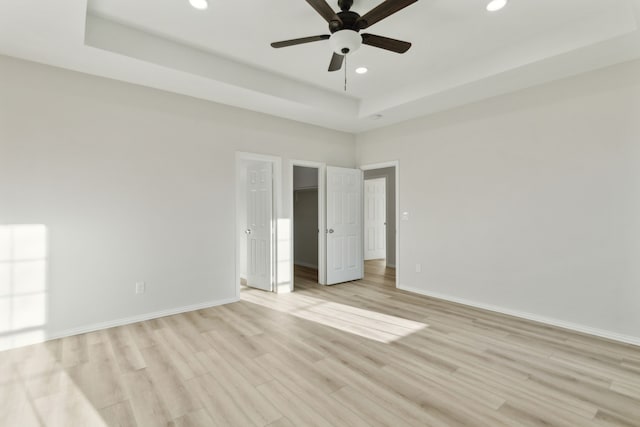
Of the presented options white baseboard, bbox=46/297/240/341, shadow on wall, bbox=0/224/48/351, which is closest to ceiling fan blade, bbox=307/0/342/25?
shadow on wall, bbox=0/224/48/351

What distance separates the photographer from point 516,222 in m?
4.01

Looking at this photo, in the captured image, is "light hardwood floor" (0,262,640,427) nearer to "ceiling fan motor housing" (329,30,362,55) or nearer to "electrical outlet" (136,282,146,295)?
"electrical outlet" (136,282,146,295)

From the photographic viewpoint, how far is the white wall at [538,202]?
327 centimetres

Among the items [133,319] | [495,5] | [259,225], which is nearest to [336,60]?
[495,5]

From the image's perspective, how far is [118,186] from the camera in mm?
3664

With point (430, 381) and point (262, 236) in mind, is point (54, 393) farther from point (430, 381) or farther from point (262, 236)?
point (262, 236)

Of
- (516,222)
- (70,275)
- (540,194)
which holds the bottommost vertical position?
(70,275)

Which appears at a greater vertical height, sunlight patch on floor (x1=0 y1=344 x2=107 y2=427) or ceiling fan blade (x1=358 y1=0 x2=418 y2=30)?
ceiling fan blade (x1=358 y1=0 x2=418 y2=30)

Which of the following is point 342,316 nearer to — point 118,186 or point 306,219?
point 118,186

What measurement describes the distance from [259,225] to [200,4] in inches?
130

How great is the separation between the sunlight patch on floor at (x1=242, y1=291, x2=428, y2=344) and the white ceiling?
9.11ft

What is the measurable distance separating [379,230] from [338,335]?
5.60 meters

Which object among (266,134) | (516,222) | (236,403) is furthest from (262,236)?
(516,222)

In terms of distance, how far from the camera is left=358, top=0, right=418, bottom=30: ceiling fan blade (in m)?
2.20
